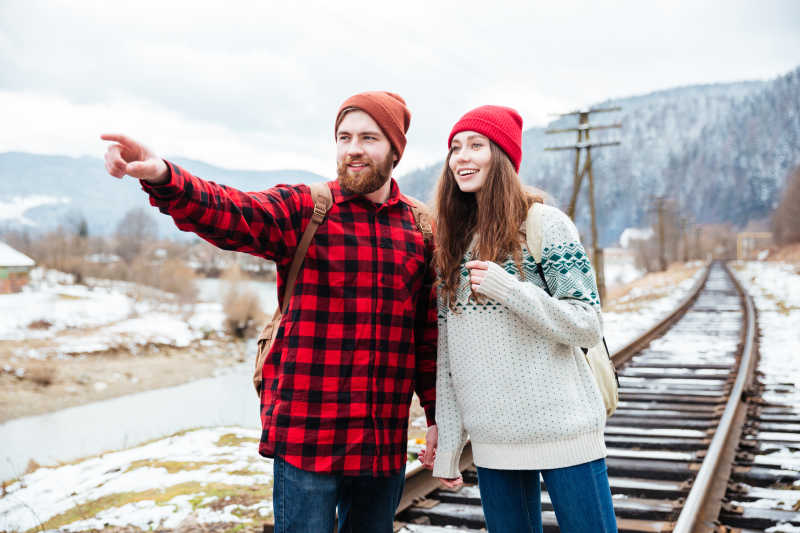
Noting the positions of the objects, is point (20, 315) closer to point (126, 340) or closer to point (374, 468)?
point (126, 340)

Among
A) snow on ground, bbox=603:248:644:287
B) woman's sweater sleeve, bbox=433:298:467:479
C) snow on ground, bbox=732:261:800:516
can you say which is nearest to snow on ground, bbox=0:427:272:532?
woman's sweater sleeve, bbox=433:298:467:479

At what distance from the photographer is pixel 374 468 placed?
2.22 meters

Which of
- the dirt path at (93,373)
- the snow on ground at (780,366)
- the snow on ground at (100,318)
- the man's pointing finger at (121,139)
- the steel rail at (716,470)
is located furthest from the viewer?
the snow on ground at (100,318)

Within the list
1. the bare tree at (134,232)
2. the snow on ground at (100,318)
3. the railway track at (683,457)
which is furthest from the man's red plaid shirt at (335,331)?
the bare tree at (134,232)

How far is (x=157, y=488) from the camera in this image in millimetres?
5016

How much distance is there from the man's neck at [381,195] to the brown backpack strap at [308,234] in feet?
0.53

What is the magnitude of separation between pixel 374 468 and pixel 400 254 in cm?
73

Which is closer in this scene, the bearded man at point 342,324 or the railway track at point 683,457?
the bearded man at point 342,324

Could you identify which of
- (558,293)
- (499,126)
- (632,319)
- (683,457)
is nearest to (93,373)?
(632,319)

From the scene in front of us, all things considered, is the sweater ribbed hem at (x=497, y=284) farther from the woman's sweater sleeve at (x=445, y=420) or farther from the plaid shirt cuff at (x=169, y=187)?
the plaid shirt cuff at (x=169, y=187)

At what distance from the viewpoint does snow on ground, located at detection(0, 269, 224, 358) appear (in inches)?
1080

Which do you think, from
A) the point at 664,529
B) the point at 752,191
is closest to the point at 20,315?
the point at 664,529

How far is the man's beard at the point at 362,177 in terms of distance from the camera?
2297mm

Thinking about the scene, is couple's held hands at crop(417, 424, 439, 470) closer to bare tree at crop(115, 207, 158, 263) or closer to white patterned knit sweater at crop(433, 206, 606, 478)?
white patterned knit sweater at crop(433, 206, 606, 478)
